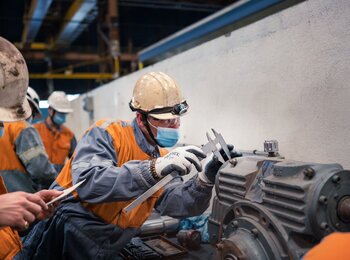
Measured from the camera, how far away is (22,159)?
203cm

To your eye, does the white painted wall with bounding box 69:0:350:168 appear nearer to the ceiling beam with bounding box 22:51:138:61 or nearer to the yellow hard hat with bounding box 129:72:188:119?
the yellow hard hat with bounding box 129:72:188:119

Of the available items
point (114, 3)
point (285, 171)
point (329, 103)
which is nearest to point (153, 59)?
point (114, 3)

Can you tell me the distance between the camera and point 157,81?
Result: 1.42 meters

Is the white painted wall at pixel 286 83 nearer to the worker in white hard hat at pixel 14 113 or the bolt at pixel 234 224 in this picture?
the bolt at pixel 234 224

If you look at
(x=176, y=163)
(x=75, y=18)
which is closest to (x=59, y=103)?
(x=75, y=18)

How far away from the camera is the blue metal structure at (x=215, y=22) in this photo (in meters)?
1.77

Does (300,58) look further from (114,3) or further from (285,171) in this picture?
(114,3)

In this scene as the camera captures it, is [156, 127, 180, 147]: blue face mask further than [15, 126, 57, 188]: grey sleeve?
No

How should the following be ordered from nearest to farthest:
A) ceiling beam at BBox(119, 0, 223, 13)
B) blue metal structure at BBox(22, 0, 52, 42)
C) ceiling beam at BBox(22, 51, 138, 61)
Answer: blue metal structure at BBox(22, 0, 52, 42) → ceiling beam at BBox(22, 51, 138, 61) → ceiling beam at BBox(119, 0, 223, 13)

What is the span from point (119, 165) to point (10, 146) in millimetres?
954

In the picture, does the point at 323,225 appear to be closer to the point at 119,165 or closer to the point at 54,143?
the point at 119,165

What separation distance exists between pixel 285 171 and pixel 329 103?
1.59 feet

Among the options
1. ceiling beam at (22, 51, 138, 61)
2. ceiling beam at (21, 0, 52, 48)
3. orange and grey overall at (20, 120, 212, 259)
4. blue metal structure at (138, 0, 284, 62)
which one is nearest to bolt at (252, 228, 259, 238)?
orange and grey overall at (20, 120, 212, 259)

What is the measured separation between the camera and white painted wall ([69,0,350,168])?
46.6 inches
